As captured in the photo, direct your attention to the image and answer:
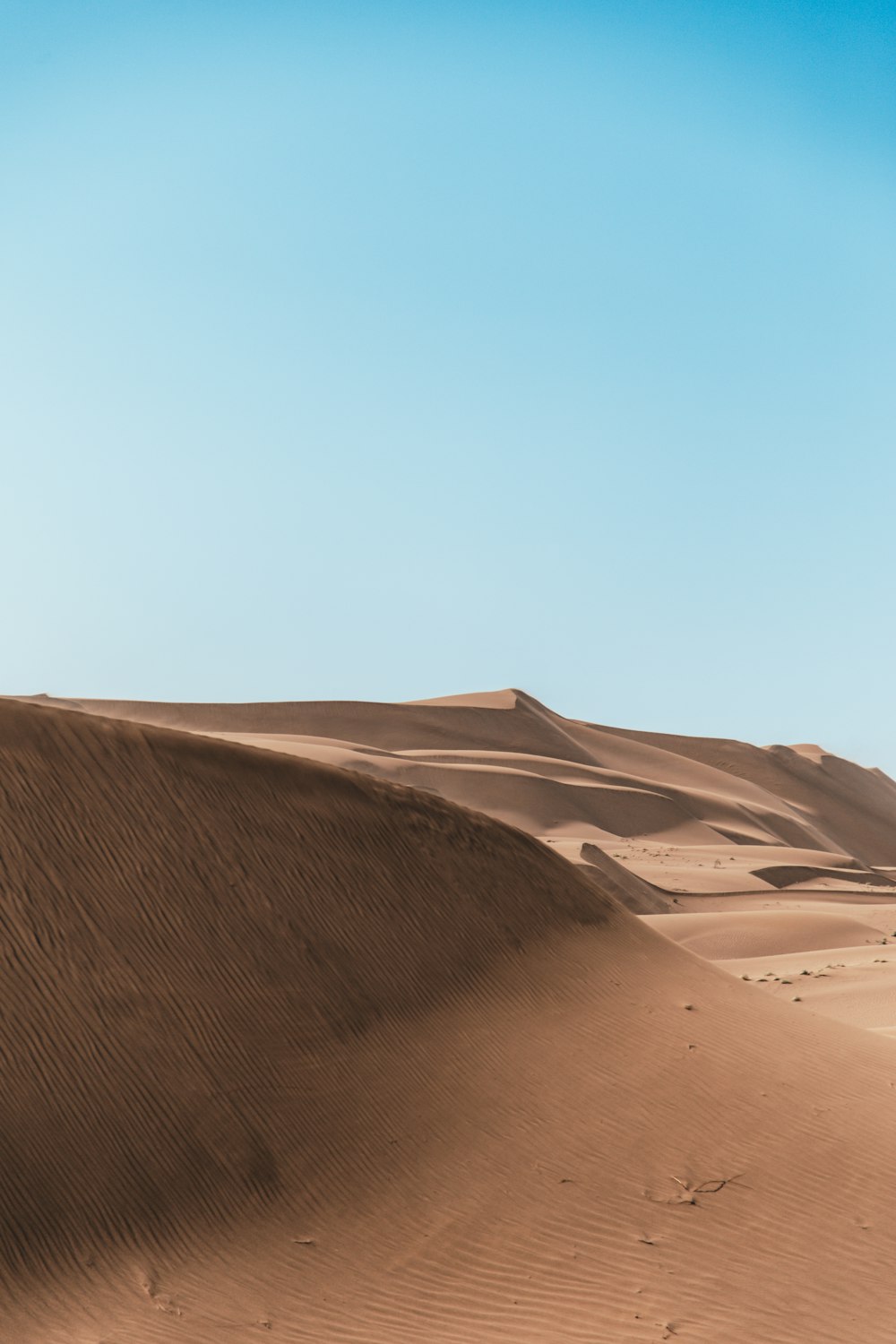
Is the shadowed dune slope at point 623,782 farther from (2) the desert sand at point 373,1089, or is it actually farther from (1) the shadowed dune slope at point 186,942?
(1) the shadowed dune slope at point 186,942

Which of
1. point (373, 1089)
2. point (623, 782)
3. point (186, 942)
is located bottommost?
point (373, 1089)

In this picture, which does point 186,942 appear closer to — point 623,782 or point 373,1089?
point 373,1089

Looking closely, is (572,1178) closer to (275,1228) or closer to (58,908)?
(275,1228)

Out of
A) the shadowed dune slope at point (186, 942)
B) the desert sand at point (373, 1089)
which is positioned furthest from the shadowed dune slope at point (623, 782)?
the shadowed dune slope at point (186, 942)

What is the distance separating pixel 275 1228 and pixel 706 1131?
10.5 ft

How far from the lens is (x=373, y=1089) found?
Answer: 869 centimetres

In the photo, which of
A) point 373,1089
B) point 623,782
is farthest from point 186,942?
point 623,782

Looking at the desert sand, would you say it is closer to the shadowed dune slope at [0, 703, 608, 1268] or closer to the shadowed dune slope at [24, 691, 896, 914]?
the shadowed dune slope at [0, 703, 608, 1268]

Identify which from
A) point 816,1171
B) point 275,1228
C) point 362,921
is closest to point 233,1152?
point 275,1228

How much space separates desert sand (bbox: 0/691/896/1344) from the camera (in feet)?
22.8

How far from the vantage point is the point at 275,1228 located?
738cm

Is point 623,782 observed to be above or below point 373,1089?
above

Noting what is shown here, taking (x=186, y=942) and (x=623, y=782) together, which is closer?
(x=186, y=942)

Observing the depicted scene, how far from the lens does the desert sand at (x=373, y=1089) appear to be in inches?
273
